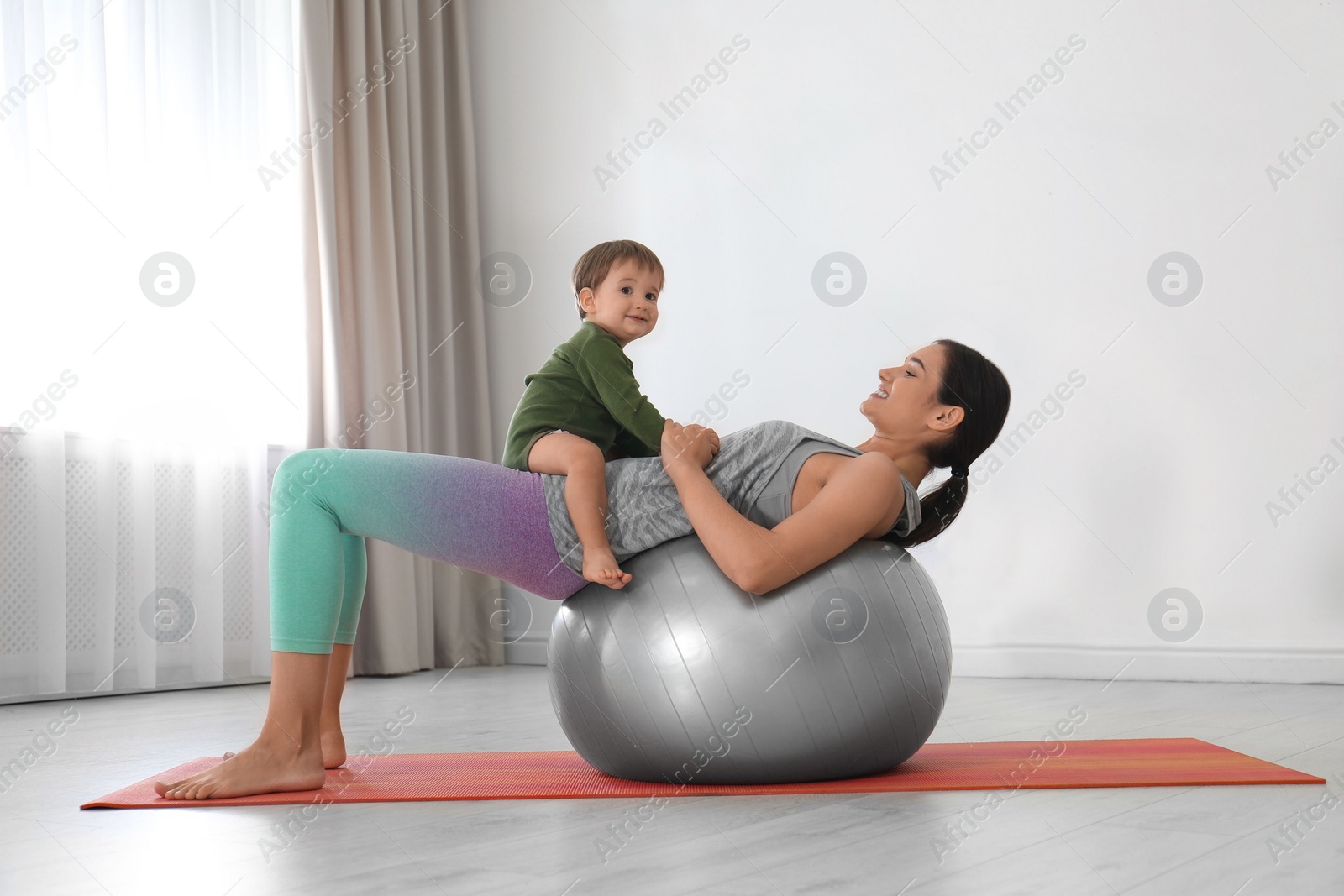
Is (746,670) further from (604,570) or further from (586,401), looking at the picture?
(586,401)

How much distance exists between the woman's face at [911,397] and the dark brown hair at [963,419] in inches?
0.5

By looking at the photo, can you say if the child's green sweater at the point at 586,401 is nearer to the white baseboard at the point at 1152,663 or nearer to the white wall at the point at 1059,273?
the white baseboard at the point at 1152,663

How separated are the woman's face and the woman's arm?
164 mm

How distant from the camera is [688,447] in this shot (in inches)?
70.2

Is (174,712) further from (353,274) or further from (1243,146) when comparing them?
(1243,146)

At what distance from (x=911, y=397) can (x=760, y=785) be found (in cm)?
65

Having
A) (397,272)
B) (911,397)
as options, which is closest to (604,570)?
(911,397)

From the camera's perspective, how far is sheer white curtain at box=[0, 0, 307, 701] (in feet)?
10.4

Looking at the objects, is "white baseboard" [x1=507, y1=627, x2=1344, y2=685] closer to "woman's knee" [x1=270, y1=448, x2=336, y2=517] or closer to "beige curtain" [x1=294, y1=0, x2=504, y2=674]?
"beige curtain" [x1=294, y1=0, x2=504, y2=674]

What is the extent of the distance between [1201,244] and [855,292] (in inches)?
40.7

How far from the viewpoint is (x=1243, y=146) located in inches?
132

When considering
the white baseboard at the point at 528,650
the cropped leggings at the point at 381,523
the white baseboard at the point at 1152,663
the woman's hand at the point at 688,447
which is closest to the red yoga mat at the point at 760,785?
the cropped leggings at the point at 381,523

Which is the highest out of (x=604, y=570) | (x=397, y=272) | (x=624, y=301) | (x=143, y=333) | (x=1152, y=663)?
(x=397, y=272)

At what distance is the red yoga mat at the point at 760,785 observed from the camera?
1.67m
